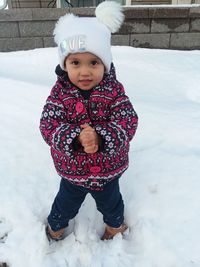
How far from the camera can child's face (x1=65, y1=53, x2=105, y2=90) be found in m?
1.30

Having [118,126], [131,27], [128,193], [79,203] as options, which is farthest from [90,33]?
[131,27]


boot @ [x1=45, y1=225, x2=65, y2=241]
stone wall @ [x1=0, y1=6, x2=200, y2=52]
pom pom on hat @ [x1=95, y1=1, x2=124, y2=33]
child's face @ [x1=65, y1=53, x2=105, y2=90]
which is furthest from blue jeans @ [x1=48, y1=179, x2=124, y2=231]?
stone wall @ [x1=0, y1=6, x2=200, y2=52]

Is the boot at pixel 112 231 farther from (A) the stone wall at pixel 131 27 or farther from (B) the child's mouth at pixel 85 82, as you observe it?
(A) the stone wall at pixel 131 27

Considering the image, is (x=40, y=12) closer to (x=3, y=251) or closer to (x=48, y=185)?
(x=48, y=185)

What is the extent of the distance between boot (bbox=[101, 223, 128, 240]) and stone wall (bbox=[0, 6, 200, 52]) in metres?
3.35

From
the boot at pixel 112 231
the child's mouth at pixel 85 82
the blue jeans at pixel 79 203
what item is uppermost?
the child's mouth at pixel 85 82

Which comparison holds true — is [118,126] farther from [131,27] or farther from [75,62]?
[131,27]

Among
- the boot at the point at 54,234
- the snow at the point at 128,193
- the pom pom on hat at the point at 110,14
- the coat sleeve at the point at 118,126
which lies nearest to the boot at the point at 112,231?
the snow at the point at 128,193

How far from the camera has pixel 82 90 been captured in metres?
1.36

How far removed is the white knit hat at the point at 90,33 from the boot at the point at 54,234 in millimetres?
897

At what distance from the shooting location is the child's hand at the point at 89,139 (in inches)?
45.7

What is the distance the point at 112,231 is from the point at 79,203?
0.27 meters

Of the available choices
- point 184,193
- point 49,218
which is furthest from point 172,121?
point 49,218

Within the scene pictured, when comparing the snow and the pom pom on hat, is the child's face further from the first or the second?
the snow
